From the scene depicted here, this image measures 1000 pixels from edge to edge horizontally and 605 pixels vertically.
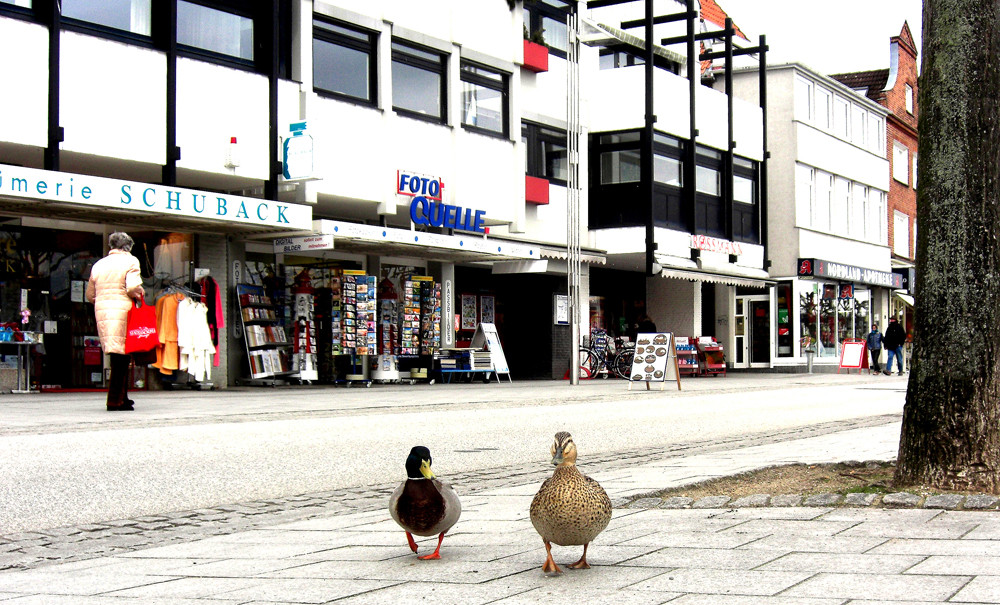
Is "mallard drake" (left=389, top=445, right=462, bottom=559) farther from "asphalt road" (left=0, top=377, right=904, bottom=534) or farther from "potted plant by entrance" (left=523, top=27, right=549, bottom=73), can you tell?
"potted plant by entrance" (left=523, top=27, right=549, bottom=73)

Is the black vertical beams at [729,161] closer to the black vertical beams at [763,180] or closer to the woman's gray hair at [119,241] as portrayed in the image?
the black vertical beams at [763,180]

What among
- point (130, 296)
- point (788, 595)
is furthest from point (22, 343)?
point (788, 595)

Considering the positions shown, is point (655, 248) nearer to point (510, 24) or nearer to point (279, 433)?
point (510, 24)

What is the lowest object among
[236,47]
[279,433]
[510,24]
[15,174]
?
[279,433]

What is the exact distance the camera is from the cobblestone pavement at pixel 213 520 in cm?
592

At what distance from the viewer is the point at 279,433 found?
1207 centimetres

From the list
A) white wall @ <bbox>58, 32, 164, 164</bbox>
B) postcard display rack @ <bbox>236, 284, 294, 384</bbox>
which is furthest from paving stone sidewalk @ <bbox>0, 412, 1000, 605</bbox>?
postcard display rack @ <bbox>236, 284, 294, 384</bbox>

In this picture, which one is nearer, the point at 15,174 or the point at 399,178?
the point at 15,174

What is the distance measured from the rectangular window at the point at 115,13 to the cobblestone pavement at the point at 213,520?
1248cm

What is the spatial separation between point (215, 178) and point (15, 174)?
17.0 feet

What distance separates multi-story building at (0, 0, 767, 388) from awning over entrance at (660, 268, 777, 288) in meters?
0.24

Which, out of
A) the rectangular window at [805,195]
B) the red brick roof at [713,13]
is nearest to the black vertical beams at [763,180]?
the rectangular window at [805,195]

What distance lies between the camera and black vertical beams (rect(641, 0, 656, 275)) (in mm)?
32125

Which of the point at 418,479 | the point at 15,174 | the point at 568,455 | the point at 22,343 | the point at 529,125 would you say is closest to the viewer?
the point at 568,455
